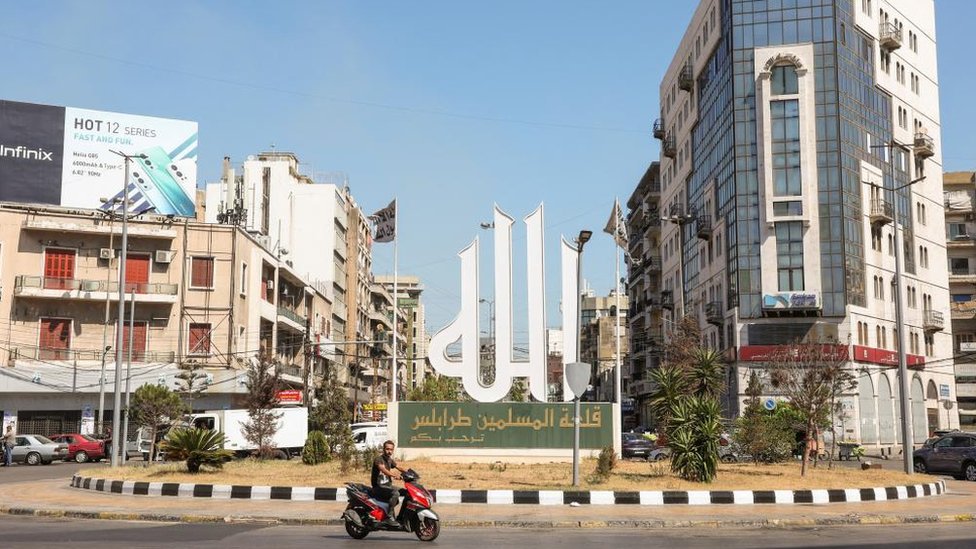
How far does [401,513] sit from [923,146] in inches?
2402

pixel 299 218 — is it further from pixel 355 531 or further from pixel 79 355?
pixel 355 531

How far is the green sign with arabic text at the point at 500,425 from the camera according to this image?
2878cm

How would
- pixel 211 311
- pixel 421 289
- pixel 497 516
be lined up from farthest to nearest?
pixel 421 289, pixel 211 311, pixel 497 516

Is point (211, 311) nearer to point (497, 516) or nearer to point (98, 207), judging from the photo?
point (98, 207)

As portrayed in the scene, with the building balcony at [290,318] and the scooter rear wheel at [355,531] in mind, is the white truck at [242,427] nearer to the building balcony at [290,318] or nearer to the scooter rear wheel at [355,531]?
the building balcony at [290,318]

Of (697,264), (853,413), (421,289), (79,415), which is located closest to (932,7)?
(697,264)

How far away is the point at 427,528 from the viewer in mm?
14117

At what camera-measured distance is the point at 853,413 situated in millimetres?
57000

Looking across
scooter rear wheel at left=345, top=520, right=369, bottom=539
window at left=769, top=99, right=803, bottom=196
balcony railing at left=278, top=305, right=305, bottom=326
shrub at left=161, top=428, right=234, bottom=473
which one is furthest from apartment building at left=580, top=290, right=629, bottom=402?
scooter rear wheel at left=345, top=520, right=369, bottom=539

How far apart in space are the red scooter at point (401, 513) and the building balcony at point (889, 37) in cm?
5820

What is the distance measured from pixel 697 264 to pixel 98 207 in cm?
4123

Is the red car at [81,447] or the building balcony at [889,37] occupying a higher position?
the building balcony at [889,37]

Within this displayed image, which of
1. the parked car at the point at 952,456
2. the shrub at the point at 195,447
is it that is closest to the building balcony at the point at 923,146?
the parked car at the point at 952,456

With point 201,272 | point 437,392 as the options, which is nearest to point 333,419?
point 437,392
